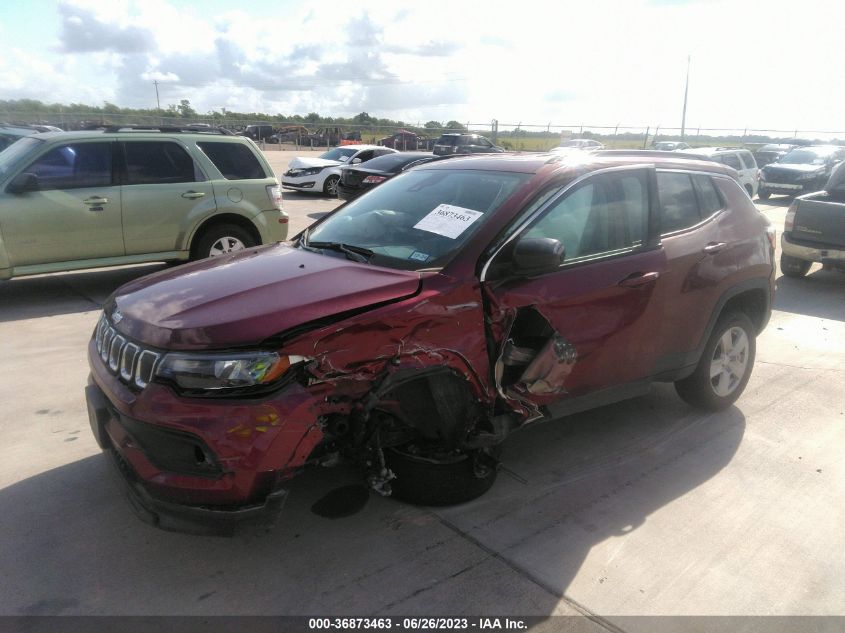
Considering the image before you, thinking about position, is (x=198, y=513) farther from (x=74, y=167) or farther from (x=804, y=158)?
(x=804, y=158)

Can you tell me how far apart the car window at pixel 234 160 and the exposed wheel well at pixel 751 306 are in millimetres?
5956

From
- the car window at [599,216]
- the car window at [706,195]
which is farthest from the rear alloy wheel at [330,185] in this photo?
the car window at [599,216]

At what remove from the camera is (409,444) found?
3.29 meters

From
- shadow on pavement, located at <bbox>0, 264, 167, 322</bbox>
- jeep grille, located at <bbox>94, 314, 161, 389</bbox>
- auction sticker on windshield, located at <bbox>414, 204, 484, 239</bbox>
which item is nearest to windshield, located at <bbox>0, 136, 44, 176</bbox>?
shadow on pavement, located at <bbox>0, 264, 167, 322</bbox>

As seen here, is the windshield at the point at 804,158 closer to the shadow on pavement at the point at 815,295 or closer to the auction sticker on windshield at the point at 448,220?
the shadow on pavement at the point at 815,295

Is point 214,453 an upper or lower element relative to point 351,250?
lower

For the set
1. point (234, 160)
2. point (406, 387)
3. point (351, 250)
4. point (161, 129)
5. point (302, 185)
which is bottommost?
point (302, 185)

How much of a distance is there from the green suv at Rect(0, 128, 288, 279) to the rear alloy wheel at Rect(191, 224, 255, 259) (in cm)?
1

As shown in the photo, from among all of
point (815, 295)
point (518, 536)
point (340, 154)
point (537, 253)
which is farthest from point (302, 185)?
point (518, 536)

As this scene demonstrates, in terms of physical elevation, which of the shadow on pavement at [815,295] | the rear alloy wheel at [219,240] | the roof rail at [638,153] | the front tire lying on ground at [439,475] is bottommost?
the shadow on pavement at [815,295]

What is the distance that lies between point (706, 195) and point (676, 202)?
0.39m

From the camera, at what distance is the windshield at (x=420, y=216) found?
11.3 ft

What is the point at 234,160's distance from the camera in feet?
27.8

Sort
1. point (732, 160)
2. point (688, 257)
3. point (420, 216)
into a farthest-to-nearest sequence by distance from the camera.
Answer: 1. point (732, 160)
2. point (688, 257)
3. point (420, 216)
